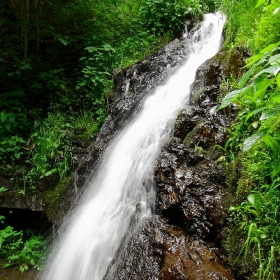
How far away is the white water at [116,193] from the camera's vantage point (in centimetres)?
304

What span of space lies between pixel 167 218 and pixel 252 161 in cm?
91

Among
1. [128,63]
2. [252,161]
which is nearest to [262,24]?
[252,161]

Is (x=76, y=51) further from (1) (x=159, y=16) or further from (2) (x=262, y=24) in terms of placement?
(2) (x=262, y=24)

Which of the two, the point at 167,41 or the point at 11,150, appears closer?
the point at 11,150

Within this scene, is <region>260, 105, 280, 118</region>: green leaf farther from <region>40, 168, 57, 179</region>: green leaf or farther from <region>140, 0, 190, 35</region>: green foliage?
<region>140, 0, 190, 35</region>: green foliage

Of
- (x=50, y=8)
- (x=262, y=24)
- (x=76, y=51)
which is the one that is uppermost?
(x=50, y=8)

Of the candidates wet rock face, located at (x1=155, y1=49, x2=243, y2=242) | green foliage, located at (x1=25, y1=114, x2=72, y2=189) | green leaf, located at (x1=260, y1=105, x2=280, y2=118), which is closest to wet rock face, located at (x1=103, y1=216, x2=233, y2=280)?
wet rock face, located at (x1=155, y1=49, x2=243, y2=242)

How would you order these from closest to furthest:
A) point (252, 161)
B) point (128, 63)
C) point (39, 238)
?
point (252, 161) → point (39, 238) → point (128, 63)

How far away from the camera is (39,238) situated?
437cm

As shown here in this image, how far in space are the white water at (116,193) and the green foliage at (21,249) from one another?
17.9 inches

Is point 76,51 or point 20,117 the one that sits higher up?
point 76,51

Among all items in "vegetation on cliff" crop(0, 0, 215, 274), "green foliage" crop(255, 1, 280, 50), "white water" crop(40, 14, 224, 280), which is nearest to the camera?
"green foliage" crop(255, 1, 280, 50)

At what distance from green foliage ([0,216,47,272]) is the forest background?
0.05 feet

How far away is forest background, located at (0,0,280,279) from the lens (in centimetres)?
212
